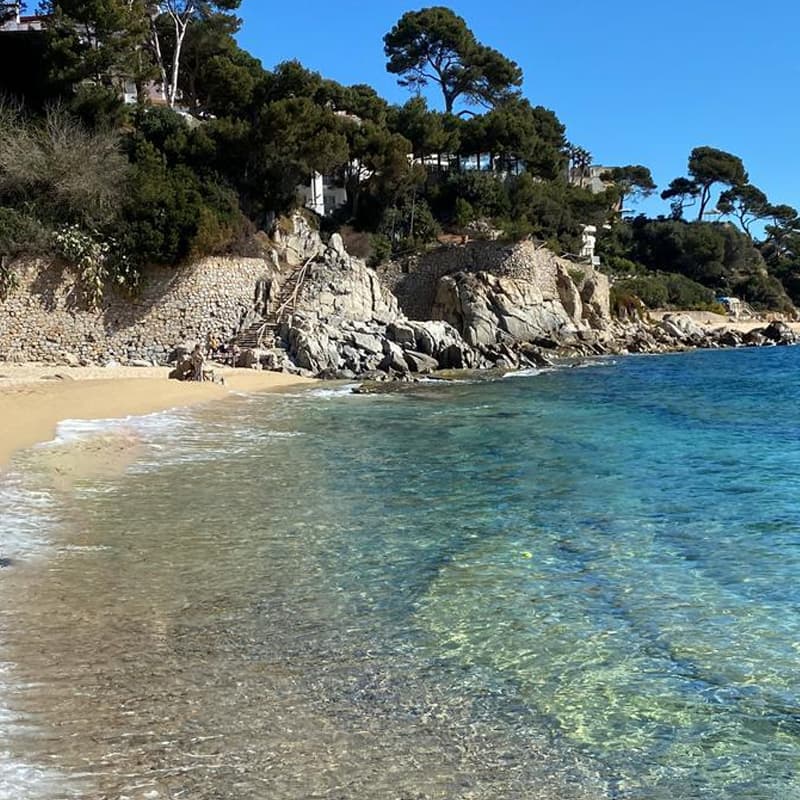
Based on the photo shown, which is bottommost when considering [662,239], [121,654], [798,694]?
[121,654]

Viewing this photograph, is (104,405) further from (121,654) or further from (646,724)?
(646,724)

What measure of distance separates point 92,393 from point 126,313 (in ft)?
38.5

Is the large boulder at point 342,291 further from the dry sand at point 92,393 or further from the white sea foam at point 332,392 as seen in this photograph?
the white sea foam at point 332,392

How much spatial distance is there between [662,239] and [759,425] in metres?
65.8

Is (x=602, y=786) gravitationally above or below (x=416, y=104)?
below

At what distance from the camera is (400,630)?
5.88 m

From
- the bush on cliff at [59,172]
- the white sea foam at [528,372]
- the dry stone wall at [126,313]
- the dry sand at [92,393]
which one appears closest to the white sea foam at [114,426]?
the dry sand at [92,393]

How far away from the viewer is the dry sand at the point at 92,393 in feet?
46.1

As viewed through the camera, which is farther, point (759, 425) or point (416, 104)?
point (416, 104)

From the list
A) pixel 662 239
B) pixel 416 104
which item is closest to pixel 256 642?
pixel 416 104

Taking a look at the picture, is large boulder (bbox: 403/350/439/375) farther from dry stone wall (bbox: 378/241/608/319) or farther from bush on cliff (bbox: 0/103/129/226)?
bush on cliff (bbox: 0/103/129/226)

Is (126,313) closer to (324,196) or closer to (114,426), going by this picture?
(114,426)

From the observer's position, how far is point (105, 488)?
1032 centimetres

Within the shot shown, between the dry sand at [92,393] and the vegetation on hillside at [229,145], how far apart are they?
268 inches
